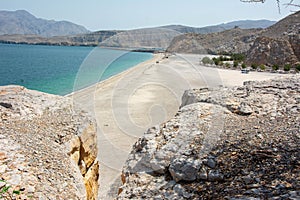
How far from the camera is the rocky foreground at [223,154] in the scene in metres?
3.40

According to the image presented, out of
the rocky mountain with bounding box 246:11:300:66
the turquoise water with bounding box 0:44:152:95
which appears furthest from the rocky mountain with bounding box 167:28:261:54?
the rocky mountain with bounding box 246:11:300:66

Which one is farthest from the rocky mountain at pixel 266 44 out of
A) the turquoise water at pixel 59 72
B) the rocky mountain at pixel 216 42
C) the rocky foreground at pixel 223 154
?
the rocky foreground at pixel 223 154

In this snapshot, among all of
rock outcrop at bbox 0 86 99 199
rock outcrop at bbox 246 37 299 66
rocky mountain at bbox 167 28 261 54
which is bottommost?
rock outcrop at bbox 0 86 99 199

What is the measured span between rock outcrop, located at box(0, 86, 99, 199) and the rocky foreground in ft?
2.91

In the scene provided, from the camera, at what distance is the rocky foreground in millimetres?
3398

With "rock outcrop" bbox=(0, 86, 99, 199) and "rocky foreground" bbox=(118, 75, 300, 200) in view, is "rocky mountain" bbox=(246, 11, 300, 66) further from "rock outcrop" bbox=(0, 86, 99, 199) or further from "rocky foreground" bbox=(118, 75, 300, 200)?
"rock outcrop" bbox=(0, 86, 99, 199)

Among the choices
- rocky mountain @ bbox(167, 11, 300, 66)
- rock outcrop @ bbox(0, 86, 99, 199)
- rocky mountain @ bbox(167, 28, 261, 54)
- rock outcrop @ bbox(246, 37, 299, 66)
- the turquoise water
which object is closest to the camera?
rock outcrop @ bbox(0, 86, 99, 199)

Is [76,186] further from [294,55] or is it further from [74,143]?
[294,55]

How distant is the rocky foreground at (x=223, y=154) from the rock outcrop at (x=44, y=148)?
89cm

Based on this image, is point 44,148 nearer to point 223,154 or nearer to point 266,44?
point 223,154

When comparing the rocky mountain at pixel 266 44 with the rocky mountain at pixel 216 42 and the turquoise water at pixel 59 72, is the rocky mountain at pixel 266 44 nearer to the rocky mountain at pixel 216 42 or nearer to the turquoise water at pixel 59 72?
the rocky mountain at pixel 216 42

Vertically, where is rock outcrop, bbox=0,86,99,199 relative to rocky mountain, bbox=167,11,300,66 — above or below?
below

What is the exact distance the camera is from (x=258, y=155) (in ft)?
12.6

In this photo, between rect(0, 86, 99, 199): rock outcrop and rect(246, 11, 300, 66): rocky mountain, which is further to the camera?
rect(246, 11, 300, 66): rocky mountain
